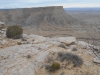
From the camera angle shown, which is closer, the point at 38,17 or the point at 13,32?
the point at 13,32

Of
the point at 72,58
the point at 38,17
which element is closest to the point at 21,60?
the point at 72,58

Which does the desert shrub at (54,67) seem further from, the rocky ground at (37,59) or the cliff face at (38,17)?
the cliff face at (38,17)

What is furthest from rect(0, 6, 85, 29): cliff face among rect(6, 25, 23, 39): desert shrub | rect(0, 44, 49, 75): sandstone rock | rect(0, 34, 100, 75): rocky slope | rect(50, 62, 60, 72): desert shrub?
rect(50, 62, 60, 72): desert shrub

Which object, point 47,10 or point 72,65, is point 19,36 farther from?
point 47,10

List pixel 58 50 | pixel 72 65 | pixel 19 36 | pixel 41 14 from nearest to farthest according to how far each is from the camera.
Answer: pixel 72 65 < pixel 58 50 < pixel 19 36 < pixel 41 14

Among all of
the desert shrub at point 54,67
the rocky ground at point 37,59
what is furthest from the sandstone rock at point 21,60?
the desert shrub at point 54,67

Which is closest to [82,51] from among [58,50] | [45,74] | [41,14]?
[58,50]

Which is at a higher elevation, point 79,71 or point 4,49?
point 4,49

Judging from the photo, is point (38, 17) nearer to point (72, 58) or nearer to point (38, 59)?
point (38, 59)

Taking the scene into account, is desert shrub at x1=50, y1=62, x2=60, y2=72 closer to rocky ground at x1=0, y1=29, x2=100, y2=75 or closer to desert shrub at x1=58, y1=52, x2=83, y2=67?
rocky ground at x1=0, y1=29, x2=100, y2=75

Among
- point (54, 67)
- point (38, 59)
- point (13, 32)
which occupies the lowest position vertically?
point (54, 67)
